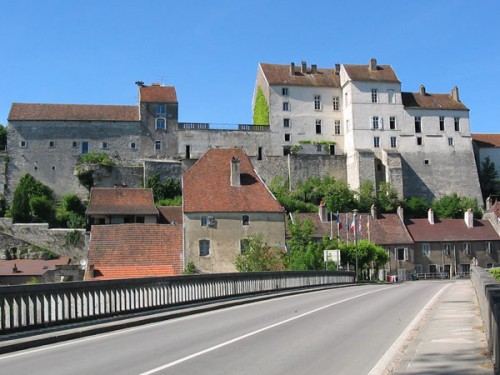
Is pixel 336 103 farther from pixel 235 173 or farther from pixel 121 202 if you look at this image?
pixel 235 173

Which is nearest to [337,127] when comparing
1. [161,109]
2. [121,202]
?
[161,109]

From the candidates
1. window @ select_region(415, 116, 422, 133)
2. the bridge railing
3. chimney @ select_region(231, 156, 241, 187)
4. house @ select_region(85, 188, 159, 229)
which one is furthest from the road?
window @ select_region(415, 116, 422, 133)

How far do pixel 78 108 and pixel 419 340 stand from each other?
83.9 metres

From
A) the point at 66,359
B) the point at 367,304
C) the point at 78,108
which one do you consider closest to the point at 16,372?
the point at 66,359

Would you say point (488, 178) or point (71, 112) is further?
point (488, 178)

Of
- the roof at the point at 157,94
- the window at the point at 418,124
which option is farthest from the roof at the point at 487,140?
the roof at the point at 157,94

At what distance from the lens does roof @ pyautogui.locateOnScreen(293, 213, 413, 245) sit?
7800cm

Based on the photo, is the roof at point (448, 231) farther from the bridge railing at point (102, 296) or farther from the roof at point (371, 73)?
the bridge railing at point (102, 296)

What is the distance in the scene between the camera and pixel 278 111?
9600cm

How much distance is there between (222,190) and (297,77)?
4537 cm

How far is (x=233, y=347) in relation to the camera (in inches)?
518

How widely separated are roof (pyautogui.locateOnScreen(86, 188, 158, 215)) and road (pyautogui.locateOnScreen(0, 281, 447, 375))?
5595 centimetres

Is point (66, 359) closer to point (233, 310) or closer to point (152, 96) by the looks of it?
point (233, 310)

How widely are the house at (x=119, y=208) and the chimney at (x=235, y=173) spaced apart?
1873 cm
